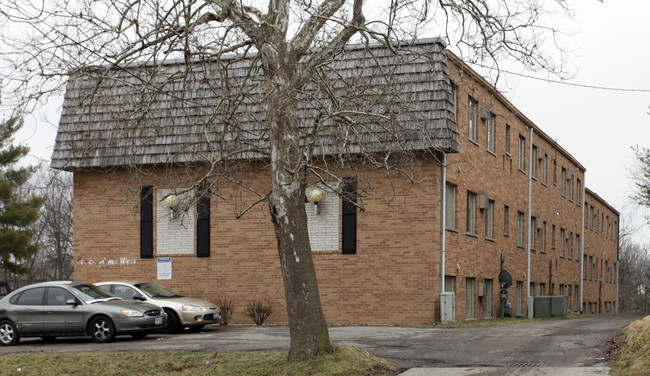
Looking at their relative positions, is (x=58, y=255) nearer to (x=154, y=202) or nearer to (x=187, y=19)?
(x=154, y=202)

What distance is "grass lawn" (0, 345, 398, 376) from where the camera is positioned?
13.1 m

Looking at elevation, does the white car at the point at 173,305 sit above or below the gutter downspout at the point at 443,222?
below

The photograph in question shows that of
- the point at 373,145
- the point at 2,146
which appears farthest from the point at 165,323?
the point at 2,146

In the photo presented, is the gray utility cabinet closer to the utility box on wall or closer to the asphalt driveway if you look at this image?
the utility box on wall

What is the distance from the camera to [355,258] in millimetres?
25344

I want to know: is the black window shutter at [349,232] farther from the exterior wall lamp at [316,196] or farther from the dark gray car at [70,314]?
the dark gray car at [70,314]

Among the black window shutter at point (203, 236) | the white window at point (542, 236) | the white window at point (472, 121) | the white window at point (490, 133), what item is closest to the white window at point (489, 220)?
the white window at point (490, 133)

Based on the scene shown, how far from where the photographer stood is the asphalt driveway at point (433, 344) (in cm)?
1461

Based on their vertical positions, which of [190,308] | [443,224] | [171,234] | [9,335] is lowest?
[9,335]

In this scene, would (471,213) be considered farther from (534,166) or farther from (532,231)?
(534,166)

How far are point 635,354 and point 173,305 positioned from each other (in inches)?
497

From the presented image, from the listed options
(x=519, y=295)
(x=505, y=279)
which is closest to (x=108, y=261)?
(x=505, y=279)

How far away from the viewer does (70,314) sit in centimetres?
1983

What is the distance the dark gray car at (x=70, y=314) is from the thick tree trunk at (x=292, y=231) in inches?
286
